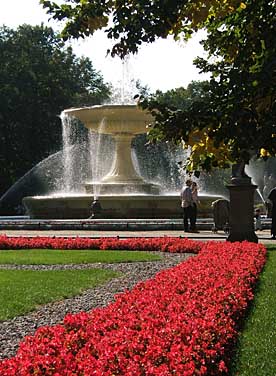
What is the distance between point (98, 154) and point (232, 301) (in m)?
30.9

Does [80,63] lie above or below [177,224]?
above

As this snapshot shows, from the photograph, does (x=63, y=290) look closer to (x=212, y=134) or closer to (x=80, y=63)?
(x=212, y=134)

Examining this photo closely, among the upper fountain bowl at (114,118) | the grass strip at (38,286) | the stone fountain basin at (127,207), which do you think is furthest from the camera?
the upper fountain bowl at (114,118)

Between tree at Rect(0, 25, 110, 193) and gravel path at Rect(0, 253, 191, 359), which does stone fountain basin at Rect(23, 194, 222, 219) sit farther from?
tree at Rect(0, 25, 110, 193)

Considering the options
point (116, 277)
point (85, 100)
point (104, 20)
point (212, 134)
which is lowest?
point (116, 277)

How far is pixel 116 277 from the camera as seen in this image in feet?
34.6

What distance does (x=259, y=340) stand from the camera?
6.11 meters

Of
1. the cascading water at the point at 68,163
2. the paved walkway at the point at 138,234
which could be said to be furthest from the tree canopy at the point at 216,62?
the cascading water at the point at 68,163

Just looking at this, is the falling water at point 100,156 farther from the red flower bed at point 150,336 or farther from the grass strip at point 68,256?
the red flower bed at point 150,336

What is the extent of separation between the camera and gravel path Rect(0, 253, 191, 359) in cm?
655

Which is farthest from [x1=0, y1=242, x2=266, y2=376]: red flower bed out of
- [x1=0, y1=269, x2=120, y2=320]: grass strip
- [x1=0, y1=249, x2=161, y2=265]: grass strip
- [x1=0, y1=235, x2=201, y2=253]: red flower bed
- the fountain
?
the fountain

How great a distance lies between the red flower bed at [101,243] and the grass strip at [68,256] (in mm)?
469

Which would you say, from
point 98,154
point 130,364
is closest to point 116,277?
point 130,364

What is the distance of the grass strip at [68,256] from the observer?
1273cm
